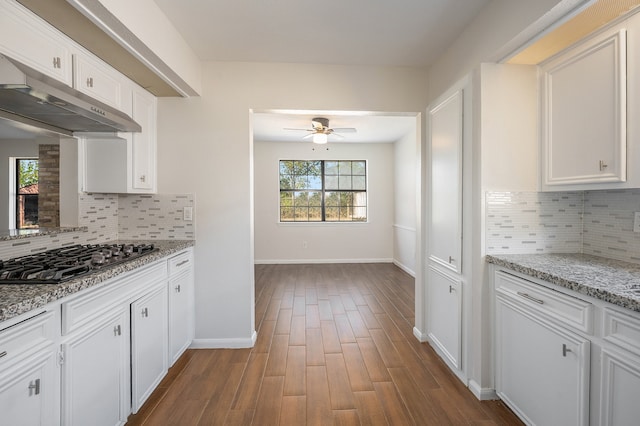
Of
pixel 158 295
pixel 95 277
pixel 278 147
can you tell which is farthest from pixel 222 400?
pixel 278 147

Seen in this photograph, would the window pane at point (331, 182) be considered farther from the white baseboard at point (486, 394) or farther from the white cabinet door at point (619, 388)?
the white cabinet door at point (619, 388)

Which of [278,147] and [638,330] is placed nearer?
[638,330]

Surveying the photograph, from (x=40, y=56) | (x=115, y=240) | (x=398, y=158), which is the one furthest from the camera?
(x=398, y=158)

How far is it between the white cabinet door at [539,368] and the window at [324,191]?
4764mm

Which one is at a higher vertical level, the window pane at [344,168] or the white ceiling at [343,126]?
the white ceiling at [343,126]

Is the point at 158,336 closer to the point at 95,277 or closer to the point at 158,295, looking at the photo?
the point at 158,295

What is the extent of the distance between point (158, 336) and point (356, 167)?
17.1 ft

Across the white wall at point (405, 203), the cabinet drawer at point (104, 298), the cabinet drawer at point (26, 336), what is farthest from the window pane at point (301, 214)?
the cabinet drawer at point (26, 336)

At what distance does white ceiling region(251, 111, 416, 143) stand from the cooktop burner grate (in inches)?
103

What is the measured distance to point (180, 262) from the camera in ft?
7.89

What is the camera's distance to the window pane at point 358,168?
6.53 m

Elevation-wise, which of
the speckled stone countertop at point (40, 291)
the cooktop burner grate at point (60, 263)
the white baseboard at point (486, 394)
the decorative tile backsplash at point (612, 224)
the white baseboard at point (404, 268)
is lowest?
the white baseboard at point (486, 394)

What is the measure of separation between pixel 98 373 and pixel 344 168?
5.61 meters

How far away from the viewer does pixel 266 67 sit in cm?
267
